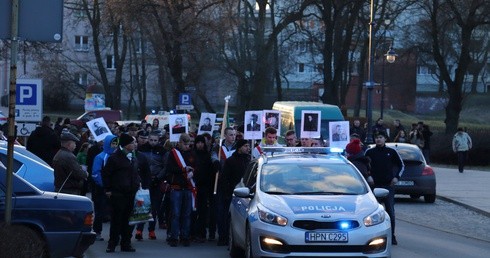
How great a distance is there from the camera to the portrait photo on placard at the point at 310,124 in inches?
827

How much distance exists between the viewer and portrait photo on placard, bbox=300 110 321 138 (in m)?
21.0

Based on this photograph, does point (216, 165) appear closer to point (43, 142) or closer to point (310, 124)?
point (310, 124)

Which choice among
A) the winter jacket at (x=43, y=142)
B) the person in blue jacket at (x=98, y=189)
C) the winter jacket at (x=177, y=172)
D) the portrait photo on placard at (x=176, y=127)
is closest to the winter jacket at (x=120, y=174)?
the person in blue jacket at (x=98, y=189)

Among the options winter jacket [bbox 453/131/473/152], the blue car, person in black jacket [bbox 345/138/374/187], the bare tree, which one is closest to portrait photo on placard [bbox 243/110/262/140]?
person in black jacket [bbox 345/138/374/187]

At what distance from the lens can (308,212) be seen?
12.2 meters

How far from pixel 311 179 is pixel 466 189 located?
1747 centimetres

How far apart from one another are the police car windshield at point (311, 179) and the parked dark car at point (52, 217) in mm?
2594

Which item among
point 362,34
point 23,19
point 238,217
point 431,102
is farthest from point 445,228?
point 431,102

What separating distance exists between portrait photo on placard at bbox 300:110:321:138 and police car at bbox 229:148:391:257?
274 inches

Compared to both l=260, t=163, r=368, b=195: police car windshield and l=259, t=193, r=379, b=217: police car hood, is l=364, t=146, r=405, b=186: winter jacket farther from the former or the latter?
l=259, t=193, r=379, b=217: police car hood

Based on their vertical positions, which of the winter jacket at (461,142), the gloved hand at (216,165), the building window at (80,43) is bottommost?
the winter jacket at (461,142)

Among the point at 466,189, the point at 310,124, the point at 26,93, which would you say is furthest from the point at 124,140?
the point at 466,189

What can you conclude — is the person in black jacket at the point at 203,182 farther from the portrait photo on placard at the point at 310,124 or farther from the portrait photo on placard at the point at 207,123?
the portrait photo on placard at the point at 310,124

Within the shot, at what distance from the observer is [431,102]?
293 feet
